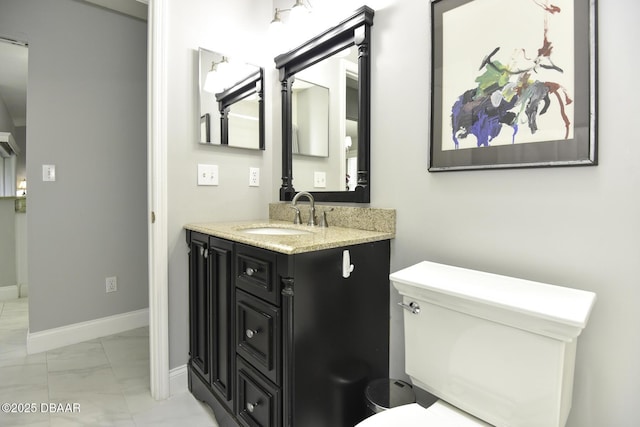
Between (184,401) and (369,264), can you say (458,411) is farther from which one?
(184,401)

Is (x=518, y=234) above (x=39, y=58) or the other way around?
the other way around

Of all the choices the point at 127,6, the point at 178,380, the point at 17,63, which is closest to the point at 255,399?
the point at 178,380

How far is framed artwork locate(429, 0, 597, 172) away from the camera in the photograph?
933mm

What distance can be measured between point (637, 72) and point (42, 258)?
125 inches

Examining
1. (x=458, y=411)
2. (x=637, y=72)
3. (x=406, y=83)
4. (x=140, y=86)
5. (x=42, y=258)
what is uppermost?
(x=140, y=86)

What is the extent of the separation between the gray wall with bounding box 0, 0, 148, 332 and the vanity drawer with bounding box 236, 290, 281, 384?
1.78 metres

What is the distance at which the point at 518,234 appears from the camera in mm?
1065

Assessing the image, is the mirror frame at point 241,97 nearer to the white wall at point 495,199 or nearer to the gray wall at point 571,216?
the white wall at point 495,199

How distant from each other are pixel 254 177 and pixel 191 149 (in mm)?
418

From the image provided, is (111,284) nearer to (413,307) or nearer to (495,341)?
(413,307)

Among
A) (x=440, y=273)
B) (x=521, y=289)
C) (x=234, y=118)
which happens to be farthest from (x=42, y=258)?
(x=521, y=289)

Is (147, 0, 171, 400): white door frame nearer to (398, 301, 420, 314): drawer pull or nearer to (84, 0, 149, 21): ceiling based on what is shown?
(84, 0, 149, 21): ceiling

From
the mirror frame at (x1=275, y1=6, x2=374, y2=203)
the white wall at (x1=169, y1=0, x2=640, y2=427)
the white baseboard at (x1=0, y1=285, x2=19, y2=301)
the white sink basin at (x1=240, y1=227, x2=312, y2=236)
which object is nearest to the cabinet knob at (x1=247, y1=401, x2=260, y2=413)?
the white wall at (x1=169, y1=0, x2=640, y2=427)

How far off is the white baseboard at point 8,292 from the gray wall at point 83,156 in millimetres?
1454
